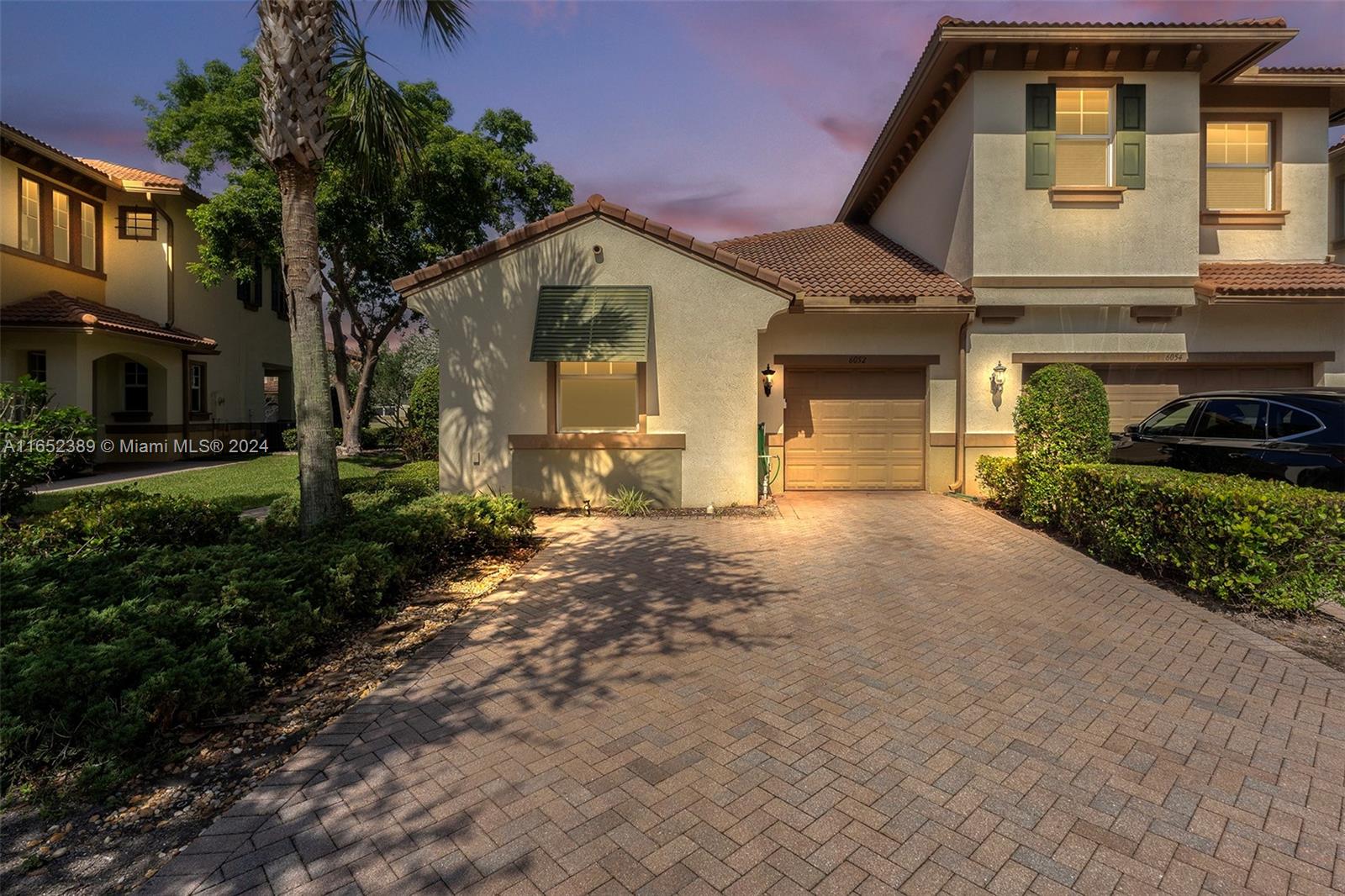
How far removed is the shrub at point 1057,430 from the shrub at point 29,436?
44.1ft

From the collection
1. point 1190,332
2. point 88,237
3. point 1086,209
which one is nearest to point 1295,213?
point 1190,332

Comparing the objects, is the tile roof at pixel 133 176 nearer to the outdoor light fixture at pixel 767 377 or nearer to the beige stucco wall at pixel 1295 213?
the outdoor light fixture at pixel 767 377

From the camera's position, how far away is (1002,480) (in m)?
10.4

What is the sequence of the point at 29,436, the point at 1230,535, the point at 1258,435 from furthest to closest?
the point at 29,436, the point at 1258,435, the point at 1230,535

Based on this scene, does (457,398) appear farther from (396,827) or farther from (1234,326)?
(1234,326)

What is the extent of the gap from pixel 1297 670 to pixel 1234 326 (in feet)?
32.4

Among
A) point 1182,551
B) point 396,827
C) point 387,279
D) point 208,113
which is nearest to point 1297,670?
point 1182,551

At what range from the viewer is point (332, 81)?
801 centimetres

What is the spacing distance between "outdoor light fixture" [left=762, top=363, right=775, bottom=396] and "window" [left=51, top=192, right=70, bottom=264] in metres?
19.2

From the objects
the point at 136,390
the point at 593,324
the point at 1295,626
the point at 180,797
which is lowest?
the point at 180,797

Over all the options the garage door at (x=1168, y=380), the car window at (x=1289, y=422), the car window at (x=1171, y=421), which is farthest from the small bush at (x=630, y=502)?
the garage door at (x=1168, y=380)

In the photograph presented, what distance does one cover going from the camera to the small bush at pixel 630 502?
34.7 feet

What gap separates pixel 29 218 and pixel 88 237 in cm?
186

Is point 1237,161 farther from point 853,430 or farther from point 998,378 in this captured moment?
point 853,430
